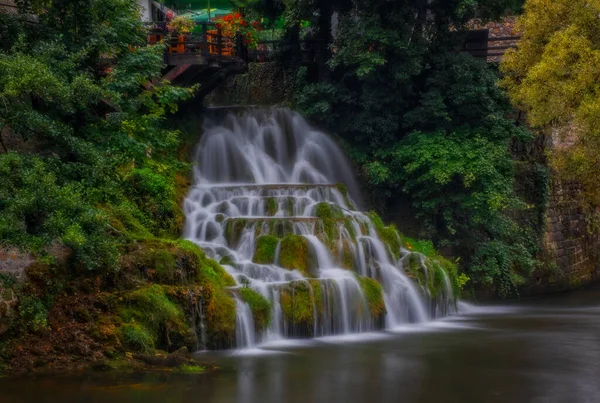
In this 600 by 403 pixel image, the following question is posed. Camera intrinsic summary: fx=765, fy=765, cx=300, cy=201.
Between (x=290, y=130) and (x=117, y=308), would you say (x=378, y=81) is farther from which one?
(x=117, y=308)

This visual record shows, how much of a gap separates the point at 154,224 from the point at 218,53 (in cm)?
686

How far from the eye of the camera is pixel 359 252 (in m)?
16.1

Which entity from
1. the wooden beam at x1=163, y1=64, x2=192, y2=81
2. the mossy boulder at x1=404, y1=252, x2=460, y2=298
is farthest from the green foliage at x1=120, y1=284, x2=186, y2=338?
the wooden beam at x1=163, y1=64, x2=192, y2=81

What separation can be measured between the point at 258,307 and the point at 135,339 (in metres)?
2.78

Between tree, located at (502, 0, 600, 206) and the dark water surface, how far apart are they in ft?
20.6

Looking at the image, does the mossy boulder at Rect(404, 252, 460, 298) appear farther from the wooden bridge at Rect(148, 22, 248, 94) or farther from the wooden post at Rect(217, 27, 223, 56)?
the wooden post at Rect(217, 27, 223, 56)

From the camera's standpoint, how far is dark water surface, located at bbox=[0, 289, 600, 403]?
9.64m

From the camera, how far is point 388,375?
433 inches

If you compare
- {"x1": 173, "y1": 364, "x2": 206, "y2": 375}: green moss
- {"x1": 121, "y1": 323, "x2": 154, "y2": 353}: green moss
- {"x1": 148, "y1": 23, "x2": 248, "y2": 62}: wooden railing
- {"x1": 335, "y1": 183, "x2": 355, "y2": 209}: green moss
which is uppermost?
{"x1": 148, "y1": 23, "x2": 248, "y2": 62}: wooden railing

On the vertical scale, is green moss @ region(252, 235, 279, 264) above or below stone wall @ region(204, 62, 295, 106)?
below

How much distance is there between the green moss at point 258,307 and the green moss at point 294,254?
1.64 meters

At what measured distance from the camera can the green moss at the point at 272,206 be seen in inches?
679

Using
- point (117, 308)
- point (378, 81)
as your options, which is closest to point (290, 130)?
point (378, 81)

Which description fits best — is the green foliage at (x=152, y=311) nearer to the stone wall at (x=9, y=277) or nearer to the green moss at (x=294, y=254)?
the stone wall at (x=9, y=277)
